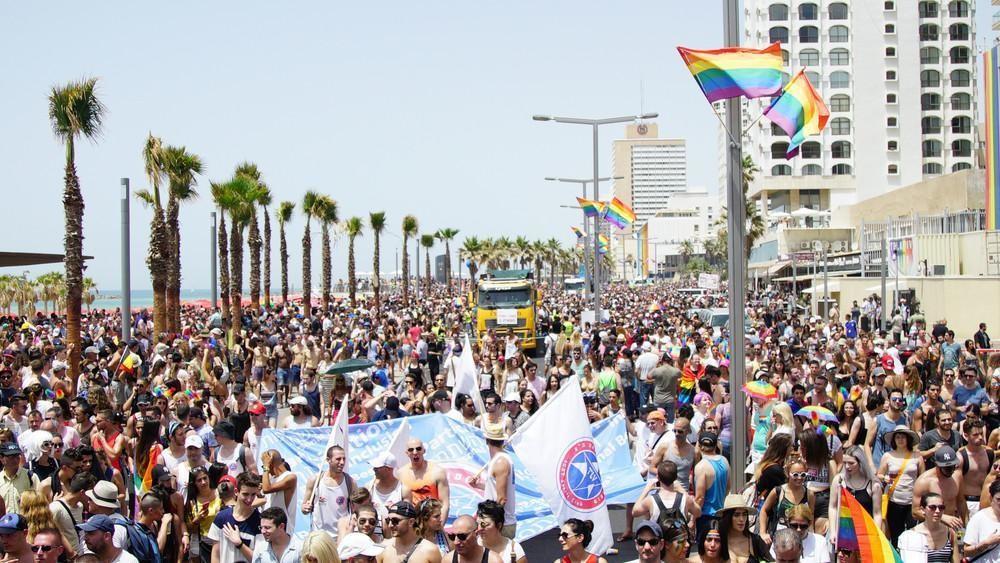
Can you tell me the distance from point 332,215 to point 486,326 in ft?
84.8

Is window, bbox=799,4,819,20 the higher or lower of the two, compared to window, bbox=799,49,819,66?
higher

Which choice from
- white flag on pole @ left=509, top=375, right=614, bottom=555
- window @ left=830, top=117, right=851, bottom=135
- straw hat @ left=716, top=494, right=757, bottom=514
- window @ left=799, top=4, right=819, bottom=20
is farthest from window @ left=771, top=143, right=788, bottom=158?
straw hat @ left=716, top=494, right=757, bottom=514

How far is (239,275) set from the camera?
45.8 m

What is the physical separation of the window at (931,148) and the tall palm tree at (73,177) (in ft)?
282

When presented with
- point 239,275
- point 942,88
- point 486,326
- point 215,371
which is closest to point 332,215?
point 239,275

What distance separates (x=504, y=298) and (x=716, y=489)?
26958 mm

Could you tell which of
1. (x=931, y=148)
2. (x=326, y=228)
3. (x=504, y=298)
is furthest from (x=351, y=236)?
(x=931, y=148)

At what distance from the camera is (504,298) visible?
3506 centimetres

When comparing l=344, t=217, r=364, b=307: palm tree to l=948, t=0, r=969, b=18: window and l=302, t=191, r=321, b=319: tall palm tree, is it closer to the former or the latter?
l=302, t=191, r=321, b=319: tall palm tree

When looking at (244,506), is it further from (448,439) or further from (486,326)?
(486,326)

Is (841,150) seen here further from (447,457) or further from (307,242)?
(447,457)

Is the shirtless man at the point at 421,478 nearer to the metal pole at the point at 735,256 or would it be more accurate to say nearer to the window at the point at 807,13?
the metal pole at the point at 735,256

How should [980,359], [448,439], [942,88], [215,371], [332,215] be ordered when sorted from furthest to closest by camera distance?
[942,88] → [332,215] → [980,359] → [215,371] → [448,439]

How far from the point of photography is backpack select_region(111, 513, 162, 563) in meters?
6.44
